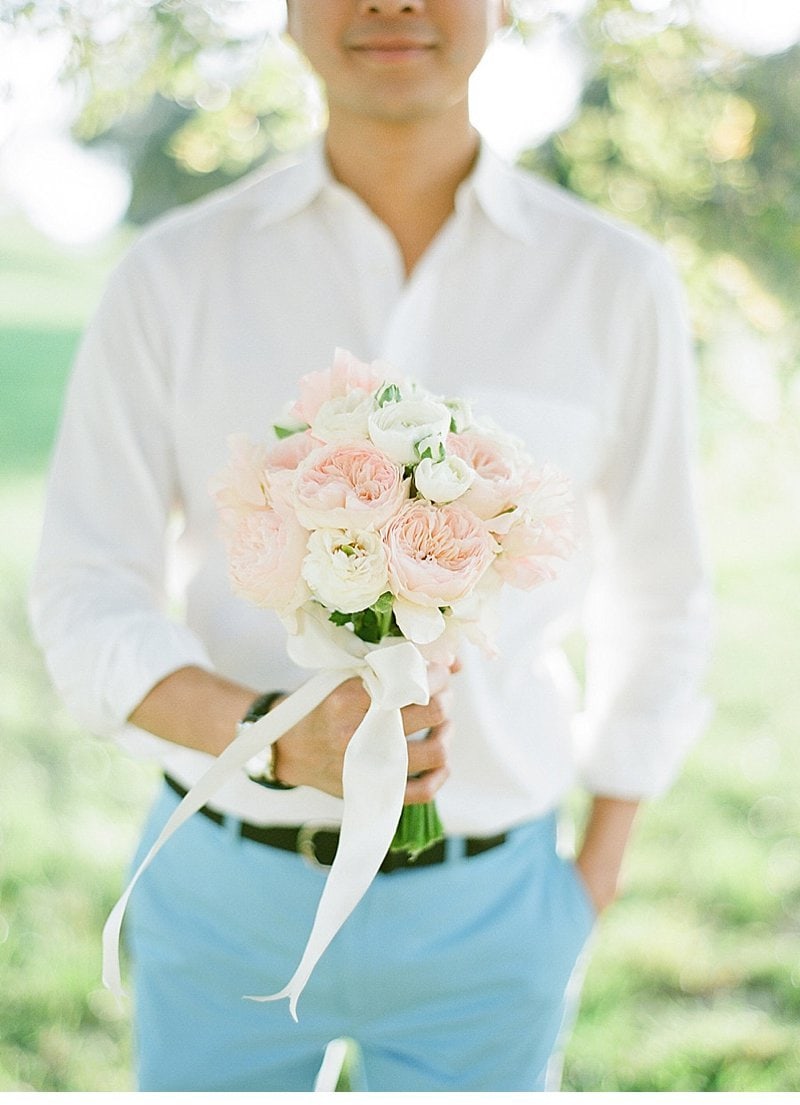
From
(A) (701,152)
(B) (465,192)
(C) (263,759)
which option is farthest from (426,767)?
(A) (701,152)

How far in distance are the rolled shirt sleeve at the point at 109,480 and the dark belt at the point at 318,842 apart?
10.8 inches

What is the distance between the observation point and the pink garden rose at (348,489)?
137cm

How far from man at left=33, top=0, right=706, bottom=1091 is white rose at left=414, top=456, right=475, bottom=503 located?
0.62 m

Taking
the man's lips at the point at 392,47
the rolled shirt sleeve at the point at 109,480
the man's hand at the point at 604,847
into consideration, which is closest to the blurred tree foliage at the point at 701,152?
the man's lips at the point at 392,47

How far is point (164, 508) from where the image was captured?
6.77 feet

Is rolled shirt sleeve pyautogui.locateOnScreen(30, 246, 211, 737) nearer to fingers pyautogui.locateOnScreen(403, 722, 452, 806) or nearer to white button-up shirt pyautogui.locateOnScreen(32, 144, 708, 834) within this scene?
white button-up shirt pyautogui.locateOnScreen(32, 144, 708, 834)

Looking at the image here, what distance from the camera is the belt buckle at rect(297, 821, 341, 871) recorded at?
6.36 ft

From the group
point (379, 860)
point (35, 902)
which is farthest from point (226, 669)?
point (35, 902)

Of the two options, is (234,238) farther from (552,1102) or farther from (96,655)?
(552,1102)

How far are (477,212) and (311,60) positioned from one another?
0.37 metres

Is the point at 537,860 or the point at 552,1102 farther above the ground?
the point at 537,860

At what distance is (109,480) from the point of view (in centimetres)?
201

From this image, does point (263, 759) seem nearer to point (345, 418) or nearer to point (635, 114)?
point (345, 418)

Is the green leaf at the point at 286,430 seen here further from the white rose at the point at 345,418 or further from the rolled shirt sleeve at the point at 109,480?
the rolled shirt sleeve at the point at 109,480
